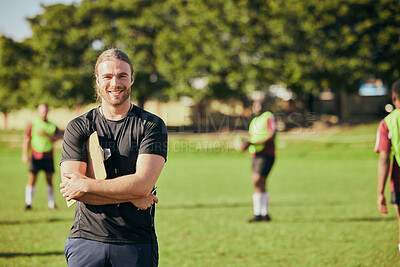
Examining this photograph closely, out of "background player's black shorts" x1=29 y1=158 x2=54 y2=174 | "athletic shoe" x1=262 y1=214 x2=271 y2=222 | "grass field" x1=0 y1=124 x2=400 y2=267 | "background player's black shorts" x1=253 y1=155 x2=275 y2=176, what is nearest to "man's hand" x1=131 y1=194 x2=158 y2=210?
"grass field" x1=0 y1=124 x2=400 y2=267

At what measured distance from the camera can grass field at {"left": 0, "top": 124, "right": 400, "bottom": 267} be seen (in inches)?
261

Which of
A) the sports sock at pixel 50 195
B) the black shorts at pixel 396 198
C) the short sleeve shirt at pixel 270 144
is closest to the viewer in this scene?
the black shorts at pixel 396 198

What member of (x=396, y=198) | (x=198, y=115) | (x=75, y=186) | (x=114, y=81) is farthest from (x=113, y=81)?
(x=198, y=115)

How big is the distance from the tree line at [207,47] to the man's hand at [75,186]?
98.0 feet

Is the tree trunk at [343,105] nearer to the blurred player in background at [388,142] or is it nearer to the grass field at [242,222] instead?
the grass field at [242,222]

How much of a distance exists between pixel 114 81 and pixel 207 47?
31022 millimetres

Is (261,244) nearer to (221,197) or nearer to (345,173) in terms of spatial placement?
(221,197)

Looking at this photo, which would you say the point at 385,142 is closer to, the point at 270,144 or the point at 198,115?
the point at 270,144

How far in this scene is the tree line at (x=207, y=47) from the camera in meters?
31.9

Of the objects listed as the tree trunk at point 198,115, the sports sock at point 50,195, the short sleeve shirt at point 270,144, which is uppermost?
the tree trunk at point 198,115

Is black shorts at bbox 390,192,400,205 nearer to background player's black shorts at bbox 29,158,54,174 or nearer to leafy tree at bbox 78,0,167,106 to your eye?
background player's black shorts at bbox 29,158,54,174

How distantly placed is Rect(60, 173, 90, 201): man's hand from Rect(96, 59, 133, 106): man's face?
1.81ft

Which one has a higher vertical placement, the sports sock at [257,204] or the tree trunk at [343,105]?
the tree trunk at [343,105]

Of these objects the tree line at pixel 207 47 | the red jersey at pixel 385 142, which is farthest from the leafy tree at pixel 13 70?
the red jersey at pixel 385 142
